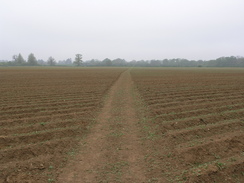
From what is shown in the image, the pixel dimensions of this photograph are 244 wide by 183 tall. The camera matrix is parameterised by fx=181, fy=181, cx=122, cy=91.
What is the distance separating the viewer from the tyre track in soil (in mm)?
4125

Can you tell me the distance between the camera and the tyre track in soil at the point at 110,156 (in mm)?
4125

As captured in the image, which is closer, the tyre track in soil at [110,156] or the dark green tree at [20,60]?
the tyre track in soil at [110,156]

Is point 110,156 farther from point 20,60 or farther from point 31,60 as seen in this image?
point 20,60

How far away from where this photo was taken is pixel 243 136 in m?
6.20

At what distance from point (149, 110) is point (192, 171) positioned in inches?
210

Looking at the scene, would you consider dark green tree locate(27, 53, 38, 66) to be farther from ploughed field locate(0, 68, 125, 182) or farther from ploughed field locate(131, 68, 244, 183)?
ploughed field locate(131, 68, 244, 183)

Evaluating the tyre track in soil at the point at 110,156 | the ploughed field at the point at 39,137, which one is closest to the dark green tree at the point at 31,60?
the ploughed field at the point at 39,137

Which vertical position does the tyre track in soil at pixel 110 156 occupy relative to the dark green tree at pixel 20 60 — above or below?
below

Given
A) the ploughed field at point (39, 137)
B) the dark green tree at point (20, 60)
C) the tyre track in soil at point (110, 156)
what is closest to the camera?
the tyre track in soil at point (110, 156)

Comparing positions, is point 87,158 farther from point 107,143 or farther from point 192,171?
point 192,171

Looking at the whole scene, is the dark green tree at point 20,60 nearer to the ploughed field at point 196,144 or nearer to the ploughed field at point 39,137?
the ploughed field at point 39,137

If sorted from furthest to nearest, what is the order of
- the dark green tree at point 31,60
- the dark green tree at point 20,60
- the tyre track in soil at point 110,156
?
the dark green tree at point 31,60
the dark green tree at point 20,60
the tyre track in soil at point 110,156

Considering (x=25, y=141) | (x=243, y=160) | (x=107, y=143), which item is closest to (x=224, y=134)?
(x=243, y=160)

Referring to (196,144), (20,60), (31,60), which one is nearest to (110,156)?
(196,144)
